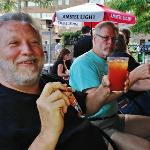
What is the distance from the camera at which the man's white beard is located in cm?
223

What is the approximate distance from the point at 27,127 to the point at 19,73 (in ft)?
0.95

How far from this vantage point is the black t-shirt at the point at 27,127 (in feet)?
6.82

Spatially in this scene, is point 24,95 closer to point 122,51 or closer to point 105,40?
point 105,40

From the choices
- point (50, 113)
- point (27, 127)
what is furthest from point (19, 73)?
point (50, 113)

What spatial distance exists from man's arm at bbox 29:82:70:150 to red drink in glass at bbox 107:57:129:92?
0.97m

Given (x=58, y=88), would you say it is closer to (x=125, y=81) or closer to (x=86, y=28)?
(x=125, y=81)

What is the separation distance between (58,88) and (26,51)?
0.43m

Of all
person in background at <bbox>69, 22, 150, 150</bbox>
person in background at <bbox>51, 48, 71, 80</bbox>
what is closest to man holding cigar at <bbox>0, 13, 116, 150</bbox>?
person in background at <bbox>69, 22, 150, 150</bbox>

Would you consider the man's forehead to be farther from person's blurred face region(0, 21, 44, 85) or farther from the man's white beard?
the man's white beard

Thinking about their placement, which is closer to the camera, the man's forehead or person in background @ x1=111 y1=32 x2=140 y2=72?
the man's forehead

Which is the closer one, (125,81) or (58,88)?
(58,88)

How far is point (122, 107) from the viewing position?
401cm

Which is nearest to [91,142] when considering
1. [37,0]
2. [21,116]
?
[21,116]

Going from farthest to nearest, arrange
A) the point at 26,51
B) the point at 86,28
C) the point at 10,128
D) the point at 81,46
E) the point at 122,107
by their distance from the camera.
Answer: the point at 86,28
the point at 81,46
the point at 122,107
the point at 26,51
the point at 10,128
